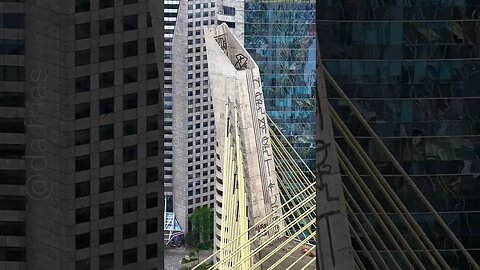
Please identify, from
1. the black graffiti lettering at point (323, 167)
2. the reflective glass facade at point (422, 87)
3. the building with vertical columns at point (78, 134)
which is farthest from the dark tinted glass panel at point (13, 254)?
the reflective glass facade at point (422, 87)

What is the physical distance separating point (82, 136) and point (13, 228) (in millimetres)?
2871

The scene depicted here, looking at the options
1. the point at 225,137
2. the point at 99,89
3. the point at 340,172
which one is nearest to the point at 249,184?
the point at 225,137

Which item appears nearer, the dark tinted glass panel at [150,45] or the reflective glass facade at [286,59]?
the dark tinted glass panel at [150,45]

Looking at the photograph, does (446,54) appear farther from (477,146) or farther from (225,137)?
(225,137)

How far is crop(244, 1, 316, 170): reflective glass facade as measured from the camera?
140 m

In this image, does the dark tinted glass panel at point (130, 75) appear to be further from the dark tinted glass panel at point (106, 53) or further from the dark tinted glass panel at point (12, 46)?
the dark tinted glass panel at point (12, 46)

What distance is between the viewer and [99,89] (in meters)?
55.5

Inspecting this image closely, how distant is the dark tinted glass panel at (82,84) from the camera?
54.9 metres

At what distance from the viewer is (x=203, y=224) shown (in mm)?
149125

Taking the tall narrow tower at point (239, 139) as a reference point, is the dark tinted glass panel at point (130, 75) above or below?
above

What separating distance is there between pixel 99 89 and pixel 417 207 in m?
12.2

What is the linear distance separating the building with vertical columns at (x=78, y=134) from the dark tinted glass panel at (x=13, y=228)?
0.02 meters

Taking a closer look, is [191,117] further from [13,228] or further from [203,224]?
[13,228]

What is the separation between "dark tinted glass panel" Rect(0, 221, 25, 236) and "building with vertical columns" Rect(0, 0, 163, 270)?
0.08ft
